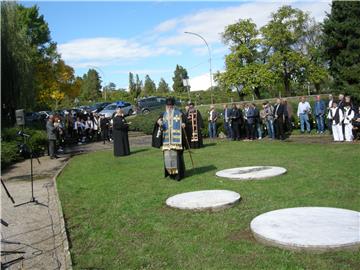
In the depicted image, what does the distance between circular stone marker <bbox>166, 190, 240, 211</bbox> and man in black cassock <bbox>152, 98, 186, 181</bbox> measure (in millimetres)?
2228

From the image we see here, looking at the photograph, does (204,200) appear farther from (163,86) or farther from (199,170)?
(163,86)

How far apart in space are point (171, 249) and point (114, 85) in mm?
95419

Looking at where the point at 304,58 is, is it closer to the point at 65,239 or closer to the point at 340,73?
the point at 340,73

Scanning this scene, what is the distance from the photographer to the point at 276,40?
5888 centimetres

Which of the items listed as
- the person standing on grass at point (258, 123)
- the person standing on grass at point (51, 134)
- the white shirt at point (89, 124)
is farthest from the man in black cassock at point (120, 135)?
the white shirt at point (89, 124)

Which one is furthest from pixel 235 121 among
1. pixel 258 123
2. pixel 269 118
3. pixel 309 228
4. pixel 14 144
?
pixel 309 228

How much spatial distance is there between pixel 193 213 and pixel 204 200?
0.55m

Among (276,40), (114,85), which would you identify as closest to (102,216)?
(276,40)

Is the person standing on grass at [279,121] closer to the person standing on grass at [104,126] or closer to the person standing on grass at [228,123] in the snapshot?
the person standing on grass at [228,123]

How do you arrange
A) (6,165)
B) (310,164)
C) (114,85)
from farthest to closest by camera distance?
(114,85)
(6,165)
(310,164)

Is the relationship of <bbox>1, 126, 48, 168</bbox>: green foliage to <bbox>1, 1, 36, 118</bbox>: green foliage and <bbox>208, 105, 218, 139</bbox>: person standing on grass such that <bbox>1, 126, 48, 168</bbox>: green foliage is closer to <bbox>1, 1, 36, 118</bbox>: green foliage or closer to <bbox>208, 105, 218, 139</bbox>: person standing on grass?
<bbox>1, 1, 36, 118</bbox>: green foliage

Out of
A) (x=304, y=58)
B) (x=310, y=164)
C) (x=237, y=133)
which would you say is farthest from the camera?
(x=304, y=58)

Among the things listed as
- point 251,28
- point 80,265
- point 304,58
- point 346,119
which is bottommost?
point 80,265

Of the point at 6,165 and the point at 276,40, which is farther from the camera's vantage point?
the point at 276,40
